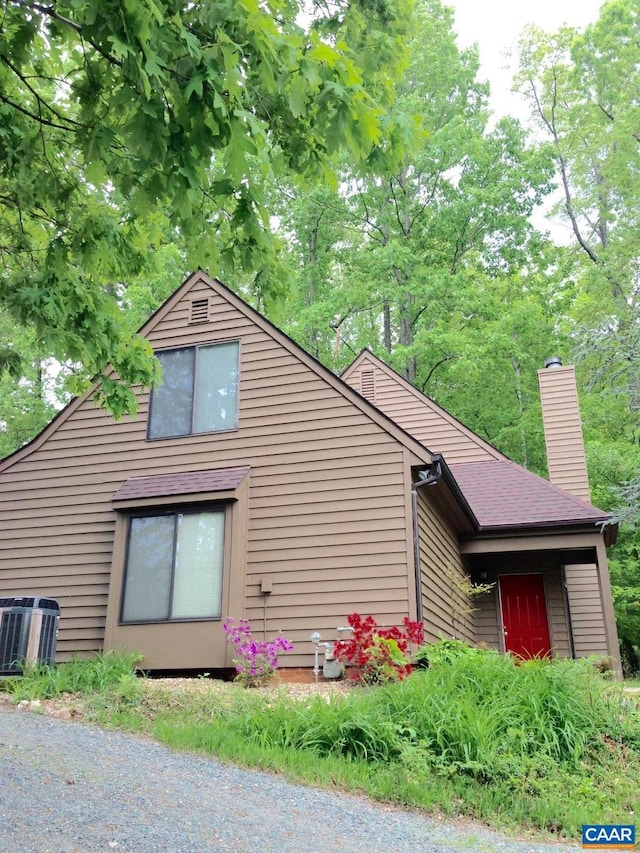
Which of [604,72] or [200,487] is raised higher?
[604,72]

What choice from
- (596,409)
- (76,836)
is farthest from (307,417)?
(596,409)

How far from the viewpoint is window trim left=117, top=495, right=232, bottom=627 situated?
9625 millimetres

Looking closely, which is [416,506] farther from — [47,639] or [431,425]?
[431,425]

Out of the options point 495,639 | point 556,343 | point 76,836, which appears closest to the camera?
point 76,836

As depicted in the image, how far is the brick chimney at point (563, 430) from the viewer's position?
14.5 m

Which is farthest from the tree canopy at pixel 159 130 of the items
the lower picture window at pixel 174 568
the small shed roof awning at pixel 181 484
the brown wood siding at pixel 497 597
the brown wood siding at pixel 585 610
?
the brown wood siding at pixel 585 610

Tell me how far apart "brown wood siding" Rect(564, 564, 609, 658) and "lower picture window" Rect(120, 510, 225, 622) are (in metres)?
6.73

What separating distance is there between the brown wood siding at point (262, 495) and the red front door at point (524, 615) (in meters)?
4.50

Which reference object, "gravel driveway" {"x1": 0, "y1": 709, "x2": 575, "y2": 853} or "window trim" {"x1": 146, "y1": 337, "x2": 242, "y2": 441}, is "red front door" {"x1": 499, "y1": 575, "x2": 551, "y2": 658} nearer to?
"window trim" {"x1": 146, "y1": 337, "x2": 242, "y2": 441}

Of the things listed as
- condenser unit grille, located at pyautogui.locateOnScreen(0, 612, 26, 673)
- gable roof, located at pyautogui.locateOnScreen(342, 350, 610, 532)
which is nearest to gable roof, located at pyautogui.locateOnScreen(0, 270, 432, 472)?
gable roof, located at pyautogui.locateOnScreen(342, 350, 610, 532)

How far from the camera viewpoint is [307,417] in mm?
10594

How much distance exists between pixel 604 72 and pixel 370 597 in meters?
22.2

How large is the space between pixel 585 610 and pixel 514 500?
2.43 m

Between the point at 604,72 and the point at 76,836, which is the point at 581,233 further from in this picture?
the point at 76,836
